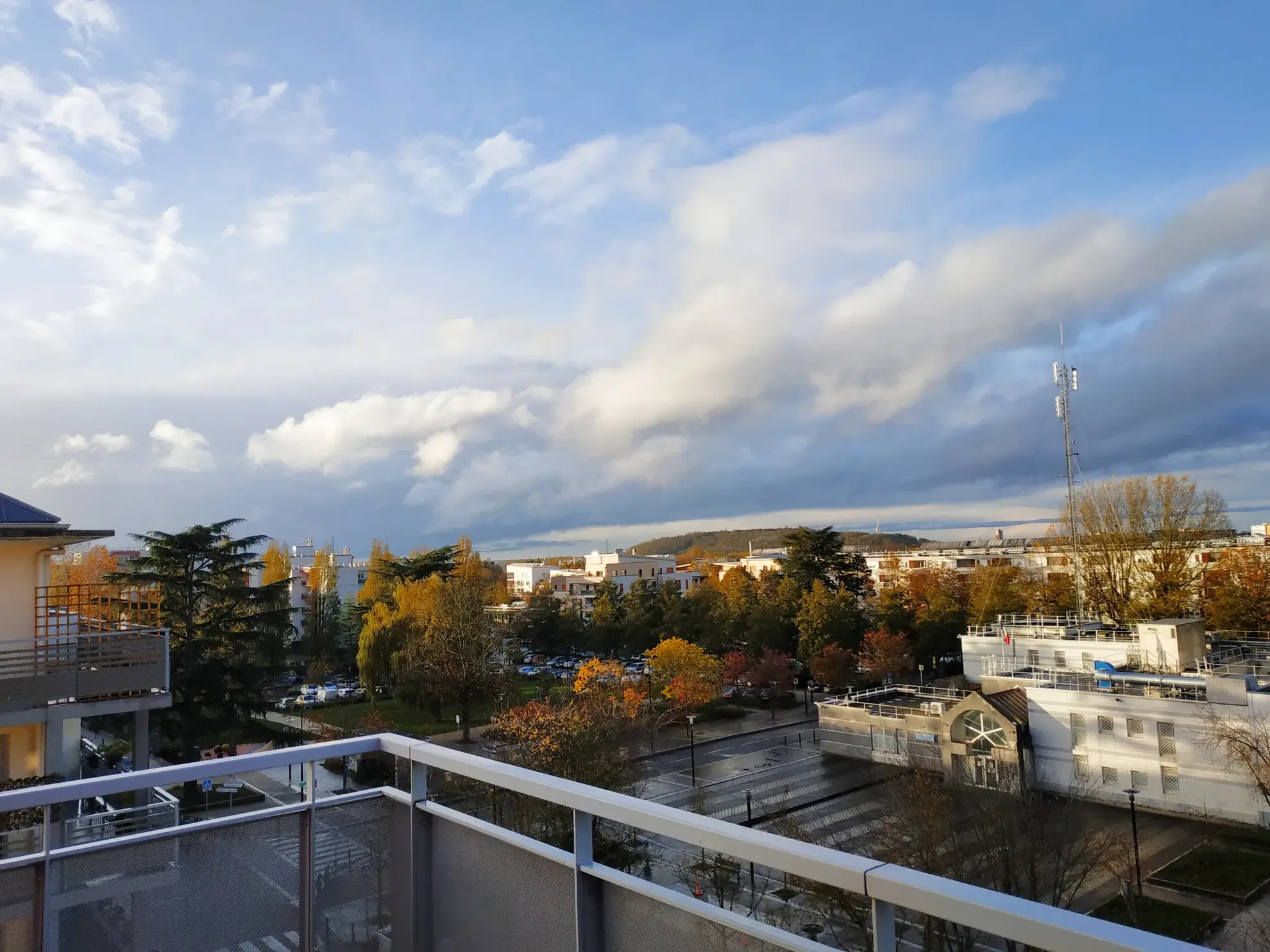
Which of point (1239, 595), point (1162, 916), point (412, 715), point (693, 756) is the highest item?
point (1239, 595)

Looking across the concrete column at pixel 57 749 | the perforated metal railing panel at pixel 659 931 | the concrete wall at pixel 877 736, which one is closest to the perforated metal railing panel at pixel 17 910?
the perforated metal railing panel at pixel 659 931

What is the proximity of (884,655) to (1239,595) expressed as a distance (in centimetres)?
1354

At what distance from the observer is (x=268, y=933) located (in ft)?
7.98

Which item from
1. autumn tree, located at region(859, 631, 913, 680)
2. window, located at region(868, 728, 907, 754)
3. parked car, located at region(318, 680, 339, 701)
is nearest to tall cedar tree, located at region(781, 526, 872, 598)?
autumn tree, located at region(859, 631, 913, 680)

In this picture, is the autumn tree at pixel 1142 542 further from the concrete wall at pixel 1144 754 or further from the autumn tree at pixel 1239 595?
the concrete wall at pixel 1144 754

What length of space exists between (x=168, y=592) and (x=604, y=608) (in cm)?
2285

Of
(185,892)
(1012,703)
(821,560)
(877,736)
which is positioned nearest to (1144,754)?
(1012,703)

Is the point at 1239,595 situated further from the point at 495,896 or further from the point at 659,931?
the point at 659,931

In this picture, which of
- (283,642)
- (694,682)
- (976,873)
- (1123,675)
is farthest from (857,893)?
(694,682)

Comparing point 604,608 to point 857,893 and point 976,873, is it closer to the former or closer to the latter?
point 976,873

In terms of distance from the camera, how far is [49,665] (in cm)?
923

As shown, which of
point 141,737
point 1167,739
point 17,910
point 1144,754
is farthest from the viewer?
point 1144,754

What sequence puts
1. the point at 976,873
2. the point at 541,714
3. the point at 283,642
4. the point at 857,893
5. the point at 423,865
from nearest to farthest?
the point at 857,893 < the point at 423,865 < the point at 976,873 < the point at 541,714 < the point at 283,642

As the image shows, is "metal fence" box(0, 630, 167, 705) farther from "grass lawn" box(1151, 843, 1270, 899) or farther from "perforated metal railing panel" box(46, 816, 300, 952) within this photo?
"grass lawn" box(1151, 843, 1270, 899)
